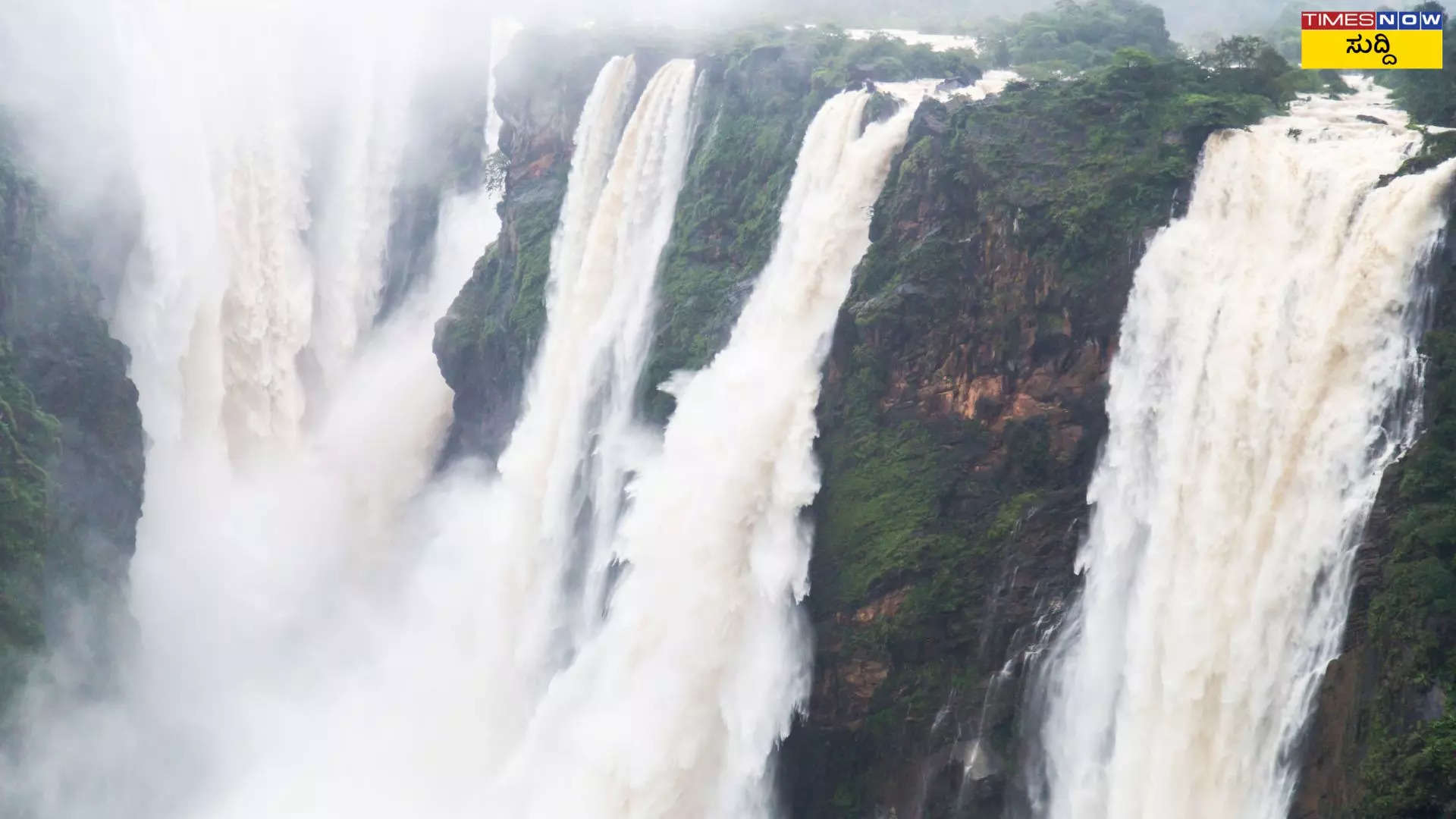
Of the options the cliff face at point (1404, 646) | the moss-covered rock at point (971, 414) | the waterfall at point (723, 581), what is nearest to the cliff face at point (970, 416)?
the moss-covered rock at point (971, 414)

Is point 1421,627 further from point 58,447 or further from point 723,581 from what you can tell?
point 58,447

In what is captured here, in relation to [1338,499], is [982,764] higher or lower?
lower

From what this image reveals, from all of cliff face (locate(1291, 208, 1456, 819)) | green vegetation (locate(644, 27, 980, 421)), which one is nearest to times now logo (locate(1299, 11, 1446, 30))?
green vegetation (locate(644, 27, 980, 421))

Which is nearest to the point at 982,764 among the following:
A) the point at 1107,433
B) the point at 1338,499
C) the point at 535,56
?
the point at 1107,433

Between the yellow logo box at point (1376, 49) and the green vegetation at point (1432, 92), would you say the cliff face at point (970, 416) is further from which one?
the yellow logo box at point (1376, 49)

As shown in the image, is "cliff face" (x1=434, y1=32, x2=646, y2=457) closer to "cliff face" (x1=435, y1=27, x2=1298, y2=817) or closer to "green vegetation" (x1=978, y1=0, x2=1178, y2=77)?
"green vegetation" (x1=978, y1=0, x2=1178, y2=77)

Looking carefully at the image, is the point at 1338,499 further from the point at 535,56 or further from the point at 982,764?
the point at 535,56
